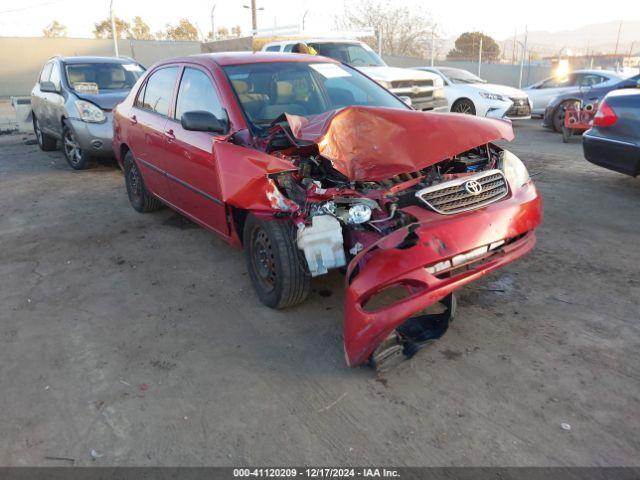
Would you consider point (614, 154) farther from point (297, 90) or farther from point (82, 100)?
point (82, 100)

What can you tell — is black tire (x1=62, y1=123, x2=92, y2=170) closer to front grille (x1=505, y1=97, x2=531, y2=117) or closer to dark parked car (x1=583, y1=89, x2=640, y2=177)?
dark parked car (x1=583, y1=89, x2=640, y2=177)

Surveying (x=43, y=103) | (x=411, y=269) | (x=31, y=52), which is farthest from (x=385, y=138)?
A: (x=31, y=52)

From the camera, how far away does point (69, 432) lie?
263 centimetres

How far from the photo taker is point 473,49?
37000mm

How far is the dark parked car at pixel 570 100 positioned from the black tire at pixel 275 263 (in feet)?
32.6

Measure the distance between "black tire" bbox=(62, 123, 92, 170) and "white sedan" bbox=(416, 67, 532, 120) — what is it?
314 inches

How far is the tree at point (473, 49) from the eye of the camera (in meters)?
33.3

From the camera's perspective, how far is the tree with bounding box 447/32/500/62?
109 feet

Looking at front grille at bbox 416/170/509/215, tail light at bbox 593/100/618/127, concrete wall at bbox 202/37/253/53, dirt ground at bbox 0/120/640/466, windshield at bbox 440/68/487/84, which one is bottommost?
dirt ground at bbox 0/120/640/466

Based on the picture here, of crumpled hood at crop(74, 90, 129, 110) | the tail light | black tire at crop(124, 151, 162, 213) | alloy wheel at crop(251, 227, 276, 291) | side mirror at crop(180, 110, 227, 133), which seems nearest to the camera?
alloy wheel at crop(251, 227, 276, 291)

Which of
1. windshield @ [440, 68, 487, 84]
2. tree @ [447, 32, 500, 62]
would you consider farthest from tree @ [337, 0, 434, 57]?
windshield @ [440, 68, 487, 84]

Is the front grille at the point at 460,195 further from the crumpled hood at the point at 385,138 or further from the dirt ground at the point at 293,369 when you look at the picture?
the dirt ground at the point at 293,369

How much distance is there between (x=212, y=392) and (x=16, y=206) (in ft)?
17.3

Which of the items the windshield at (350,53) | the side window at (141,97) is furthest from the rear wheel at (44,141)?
the side window at (141,97)
